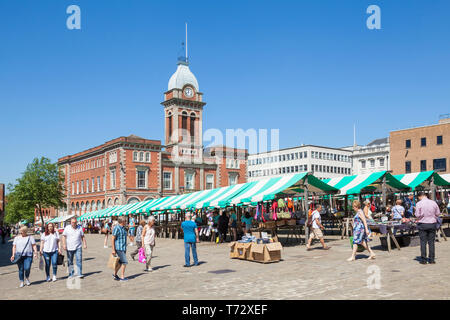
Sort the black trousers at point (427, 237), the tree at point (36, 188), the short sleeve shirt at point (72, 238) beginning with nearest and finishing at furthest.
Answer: the black trousers at point (427, 237)
the short sleeve shirt at point (72, 238)
the tree at point (36, 188)

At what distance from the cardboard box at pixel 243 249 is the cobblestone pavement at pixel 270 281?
0.99ft

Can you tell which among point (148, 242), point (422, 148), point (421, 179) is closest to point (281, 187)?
point (148, 242)

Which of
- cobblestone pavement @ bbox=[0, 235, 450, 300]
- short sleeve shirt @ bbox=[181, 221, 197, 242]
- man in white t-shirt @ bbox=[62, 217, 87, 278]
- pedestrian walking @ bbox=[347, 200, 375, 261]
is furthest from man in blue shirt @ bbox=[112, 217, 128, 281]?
pedestrian walking @ bbox=[347, 200, 375, 261]

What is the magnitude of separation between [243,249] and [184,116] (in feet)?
189

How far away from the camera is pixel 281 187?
19078 mm

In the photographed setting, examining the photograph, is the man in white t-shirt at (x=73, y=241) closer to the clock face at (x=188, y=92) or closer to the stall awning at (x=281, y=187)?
the stall awning at (x=281, y=187)

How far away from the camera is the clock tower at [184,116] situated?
6906cm

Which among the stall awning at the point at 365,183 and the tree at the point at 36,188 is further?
the tree at the point at 36,188

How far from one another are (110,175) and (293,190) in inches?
1757

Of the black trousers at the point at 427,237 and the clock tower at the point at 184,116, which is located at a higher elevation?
the clock tower at the point at 184,116

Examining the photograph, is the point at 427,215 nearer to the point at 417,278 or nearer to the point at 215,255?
the point at 417,278

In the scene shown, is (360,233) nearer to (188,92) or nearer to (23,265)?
(23,265)

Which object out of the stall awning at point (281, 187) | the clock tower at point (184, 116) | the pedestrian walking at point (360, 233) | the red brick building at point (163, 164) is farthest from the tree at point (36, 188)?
the pedestrian walking at point (360, 233)

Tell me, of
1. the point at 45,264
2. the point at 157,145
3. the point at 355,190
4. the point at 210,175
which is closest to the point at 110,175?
the point at 157,145
